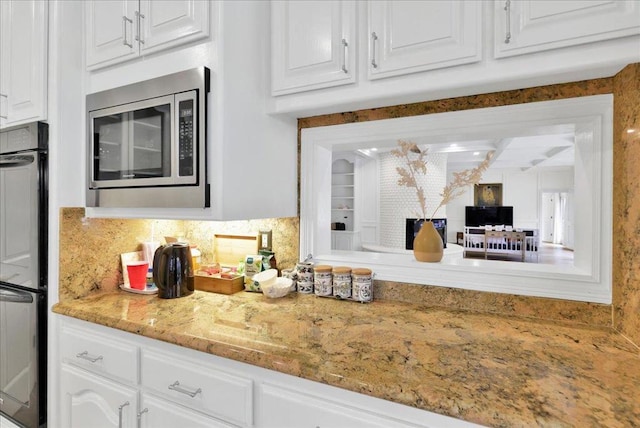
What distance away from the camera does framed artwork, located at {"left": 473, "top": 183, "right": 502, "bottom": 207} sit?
970cm

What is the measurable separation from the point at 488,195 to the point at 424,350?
10.1 meters

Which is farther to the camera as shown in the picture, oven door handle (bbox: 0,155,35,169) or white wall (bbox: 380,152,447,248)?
white wall (bbox: 380,152,447,248)

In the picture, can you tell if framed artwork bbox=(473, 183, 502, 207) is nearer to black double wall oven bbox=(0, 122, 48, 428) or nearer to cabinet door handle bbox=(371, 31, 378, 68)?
cabinet door handle bbox=(371, 31, 378, 68)

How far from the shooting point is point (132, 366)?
46.5 inches

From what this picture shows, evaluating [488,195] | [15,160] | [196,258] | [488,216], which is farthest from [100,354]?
[488,195]

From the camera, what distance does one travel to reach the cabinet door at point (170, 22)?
1.20 meters

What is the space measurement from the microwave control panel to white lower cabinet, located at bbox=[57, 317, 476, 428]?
629 mm

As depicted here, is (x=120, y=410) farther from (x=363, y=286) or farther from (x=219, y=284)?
(x=363, y=286)

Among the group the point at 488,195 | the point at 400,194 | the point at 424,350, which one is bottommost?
the point at 424,350

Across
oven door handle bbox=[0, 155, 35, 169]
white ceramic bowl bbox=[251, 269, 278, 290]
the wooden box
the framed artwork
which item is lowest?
the wooden box

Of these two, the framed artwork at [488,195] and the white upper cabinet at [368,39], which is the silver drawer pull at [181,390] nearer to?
the white upper cabinet at [368,39]

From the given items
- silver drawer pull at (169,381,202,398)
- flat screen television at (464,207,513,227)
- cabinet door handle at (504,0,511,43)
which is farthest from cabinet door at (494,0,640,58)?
flat screen television at (464,207,513,227)

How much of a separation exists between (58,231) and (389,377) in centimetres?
150

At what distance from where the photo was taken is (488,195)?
979 cm
